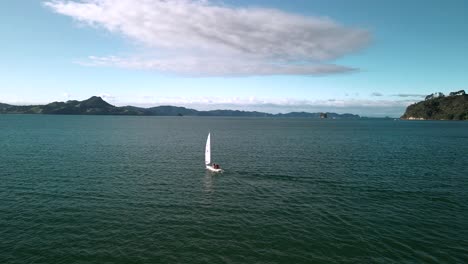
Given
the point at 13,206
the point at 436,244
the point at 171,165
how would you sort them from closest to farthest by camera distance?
the point at 436,244 → the point at 13,206 → the point at 171,165

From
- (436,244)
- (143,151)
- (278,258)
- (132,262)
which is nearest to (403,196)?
(436,244)

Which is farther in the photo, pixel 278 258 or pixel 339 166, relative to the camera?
pixel 339 166

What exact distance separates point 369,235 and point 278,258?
13627 millimetres

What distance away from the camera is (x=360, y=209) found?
4947 cm

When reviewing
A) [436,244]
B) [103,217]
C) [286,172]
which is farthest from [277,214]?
[286,172]

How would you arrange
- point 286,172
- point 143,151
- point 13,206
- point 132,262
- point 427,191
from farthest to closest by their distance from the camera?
point 143,151, point 286,172, point 427,191, point 13,206, point 132,262

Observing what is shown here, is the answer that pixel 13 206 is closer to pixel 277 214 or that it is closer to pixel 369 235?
pixel 277 214

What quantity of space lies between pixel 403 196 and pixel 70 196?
58781 millimetres

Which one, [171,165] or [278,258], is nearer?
[278,258]

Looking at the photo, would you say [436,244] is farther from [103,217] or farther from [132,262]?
[103,217]

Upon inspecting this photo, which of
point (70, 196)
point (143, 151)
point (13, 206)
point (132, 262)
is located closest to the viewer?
point (132, 262)

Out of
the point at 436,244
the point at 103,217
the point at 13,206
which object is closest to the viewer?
the point at 436,244

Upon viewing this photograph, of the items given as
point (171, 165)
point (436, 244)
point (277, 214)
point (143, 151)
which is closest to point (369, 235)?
point (436, 244)

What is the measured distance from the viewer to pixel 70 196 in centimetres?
5412
